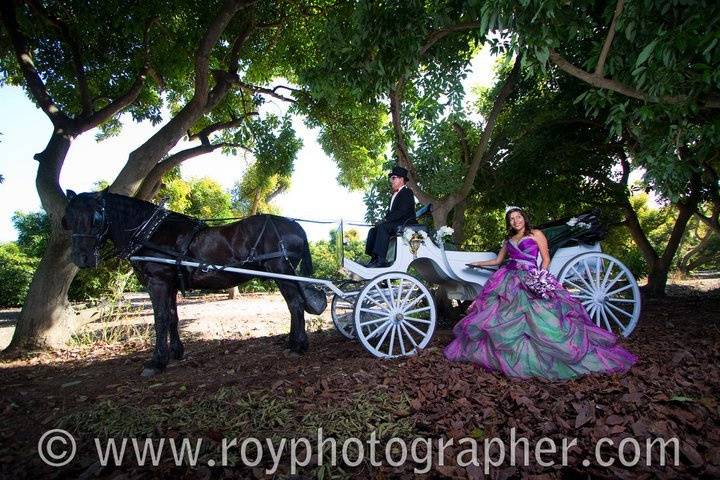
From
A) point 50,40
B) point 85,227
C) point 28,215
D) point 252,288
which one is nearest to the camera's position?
point 85,227

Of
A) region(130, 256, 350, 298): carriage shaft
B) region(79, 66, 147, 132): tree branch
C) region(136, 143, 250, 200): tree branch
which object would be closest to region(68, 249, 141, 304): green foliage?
region(136, 143, 250, 200): tree branch

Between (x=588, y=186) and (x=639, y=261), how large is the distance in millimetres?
8018

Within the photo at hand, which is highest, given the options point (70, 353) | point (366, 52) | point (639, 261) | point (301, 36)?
point (301, 36)

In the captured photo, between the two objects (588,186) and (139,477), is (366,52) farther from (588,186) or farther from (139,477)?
(588,186)

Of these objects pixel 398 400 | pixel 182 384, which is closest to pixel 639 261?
pixel 398 400

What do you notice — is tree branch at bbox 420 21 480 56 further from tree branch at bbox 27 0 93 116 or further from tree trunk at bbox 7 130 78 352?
tree trunk at bbox 7 130 78 352

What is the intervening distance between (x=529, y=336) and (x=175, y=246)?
442 cm

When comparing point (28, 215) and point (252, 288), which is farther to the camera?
point (28, 215)

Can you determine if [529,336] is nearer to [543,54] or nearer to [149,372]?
[543,54]

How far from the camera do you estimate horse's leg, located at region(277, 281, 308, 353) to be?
519cm

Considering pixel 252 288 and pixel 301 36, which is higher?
pixel 301 36

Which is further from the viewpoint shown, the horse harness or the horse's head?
the horse harness

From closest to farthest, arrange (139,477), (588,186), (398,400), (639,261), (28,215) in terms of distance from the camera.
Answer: (139,477) < (398,400) < (588,186) < (639,261) < (28,215)

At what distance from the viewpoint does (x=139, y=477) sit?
2414 mm
